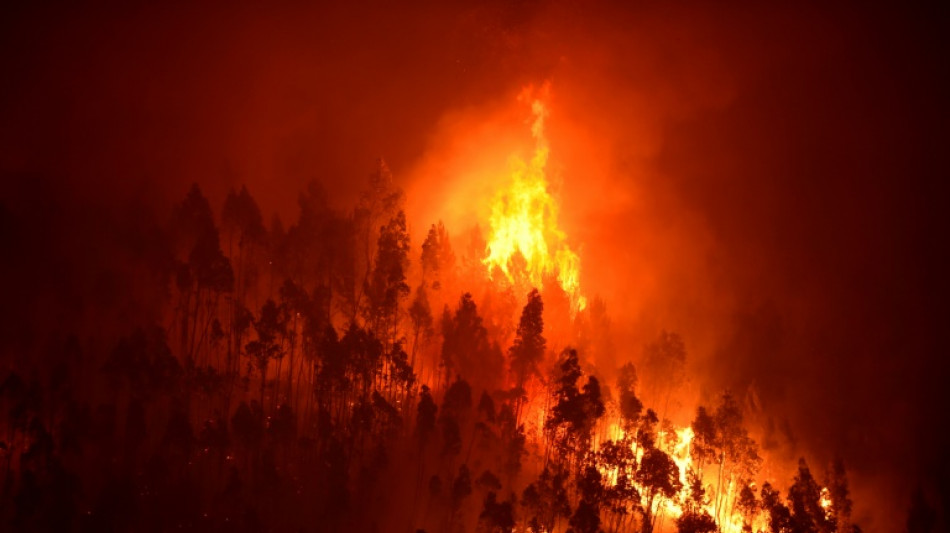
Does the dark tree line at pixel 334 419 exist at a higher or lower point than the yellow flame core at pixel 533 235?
lower

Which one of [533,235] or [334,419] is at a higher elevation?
[533,235]

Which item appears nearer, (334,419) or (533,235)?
(334,419)

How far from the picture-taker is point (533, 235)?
10619cm

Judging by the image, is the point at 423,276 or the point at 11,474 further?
the point at 423,276

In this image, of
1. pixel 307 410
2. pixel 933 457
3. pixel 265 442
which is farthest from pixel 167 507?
pixel 933 457

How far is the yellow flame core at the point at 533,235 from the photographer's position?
104 m

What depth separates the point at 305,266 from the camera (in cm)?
7675

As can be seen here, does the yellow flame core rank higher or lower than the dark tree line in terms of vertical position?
higher

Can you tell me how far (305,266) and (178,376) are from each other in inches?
758

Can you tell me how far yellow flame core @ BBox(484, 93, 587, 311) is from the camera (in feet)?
340

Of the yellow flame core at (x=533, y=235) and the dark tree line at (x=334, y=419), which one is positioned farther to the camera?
the yellow flame core at (x=533, y=235)

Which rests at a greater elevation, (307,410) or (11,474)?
(307,410)

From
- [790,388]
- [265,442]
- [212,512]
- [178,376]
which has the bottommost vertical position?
[212,512]

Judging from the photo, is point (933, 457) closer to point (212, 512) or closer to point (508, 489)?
point (508, 489)
